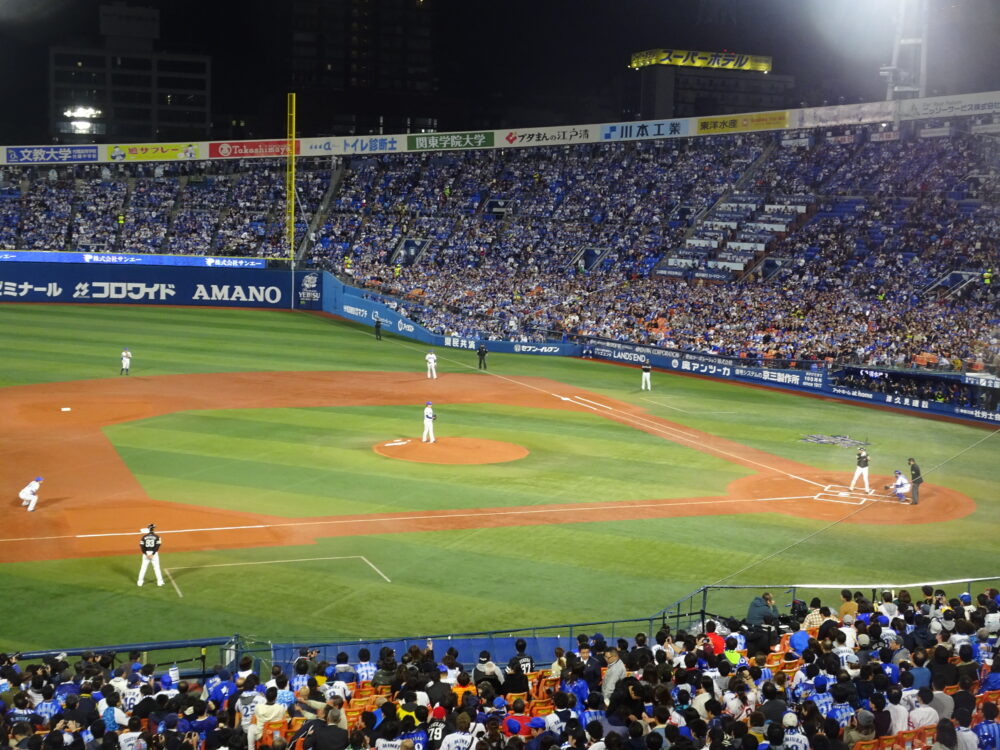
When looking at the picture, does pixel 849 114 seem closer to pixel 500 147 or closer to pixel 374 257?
pixel 500 147

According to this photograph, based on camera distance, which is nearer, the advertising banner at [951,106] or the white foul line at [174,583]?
the white foul line at [174,583]

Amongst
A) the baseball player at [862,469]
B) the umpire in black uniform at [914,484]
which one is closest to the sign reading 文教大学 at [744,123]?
the baseball player at [862,469]

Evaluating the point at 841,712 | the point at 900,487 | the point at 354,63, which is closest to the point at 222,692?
the point at 841,712

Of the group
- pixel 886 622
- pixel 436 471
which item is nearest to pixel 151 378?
pixel 436 471

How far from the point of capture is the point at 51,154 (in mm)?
75562

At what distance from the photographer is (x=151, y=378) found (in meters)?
42.4

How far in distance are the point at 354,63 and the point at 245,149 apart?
85114mm

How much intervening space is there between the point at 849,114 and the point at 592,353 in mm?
19969

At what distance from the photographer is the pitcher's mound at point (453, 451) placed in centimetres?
3019

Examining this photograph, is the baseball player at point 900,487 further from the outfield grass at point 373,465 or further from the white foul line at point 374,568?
the white foul line at point 374,568

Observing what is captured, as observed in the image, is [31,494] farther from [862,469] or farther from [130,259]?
[130,259]

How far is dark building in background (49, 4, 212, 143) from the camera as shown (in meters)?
142

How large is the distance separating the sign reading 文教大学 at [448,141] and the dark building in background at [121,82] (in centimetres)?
8590

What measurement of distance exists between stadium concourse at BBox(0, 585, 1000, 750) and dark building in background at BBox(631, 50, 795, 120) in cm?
11916
